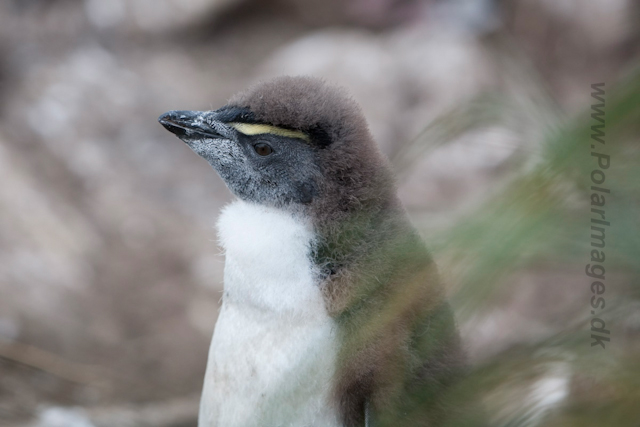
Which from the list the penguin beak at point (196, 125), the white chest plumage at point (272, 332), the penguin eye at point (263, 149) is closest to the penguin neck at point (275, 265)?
the white chest plumage at point (272, 332)

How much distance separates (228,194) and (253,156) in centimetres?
337

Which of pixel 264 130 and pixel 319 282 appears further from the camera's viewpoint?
pixel 264 130

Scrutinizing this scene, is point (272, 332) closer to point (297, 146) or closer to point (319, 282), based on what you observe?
point (319, 282)

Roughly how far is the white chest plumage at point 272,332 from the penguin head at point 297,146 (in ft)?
0.30

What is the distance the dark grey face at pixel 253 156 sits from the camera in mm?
2080

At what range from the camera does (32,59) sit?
6.58 m

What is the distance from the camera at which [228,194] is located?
5.51 meters

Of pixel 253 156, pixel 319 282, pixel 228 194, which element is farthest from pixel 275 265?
pixel 228 194

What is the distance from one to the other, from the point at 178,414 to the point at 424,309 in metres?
Result: 2.20

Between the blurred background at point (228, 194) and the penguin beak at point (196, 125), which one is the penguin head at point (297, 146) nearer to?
the penguin beak at point (196, 125)

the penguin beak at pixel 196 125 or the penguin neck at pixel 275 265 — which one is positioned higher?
the penguin beak at pixel 196 125

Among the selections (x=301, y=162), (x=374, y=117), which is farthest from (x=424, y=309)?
(x=374, y=117)

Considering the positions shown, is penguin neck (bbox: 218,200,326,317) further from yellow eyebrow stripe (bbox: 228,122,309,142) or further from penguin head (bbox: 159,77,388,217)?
yellow eyebrow stripe (bbox: 228,122,309,142)

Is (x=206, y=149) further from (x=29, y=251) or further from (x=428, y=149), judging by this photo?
(x=29, y=251)
